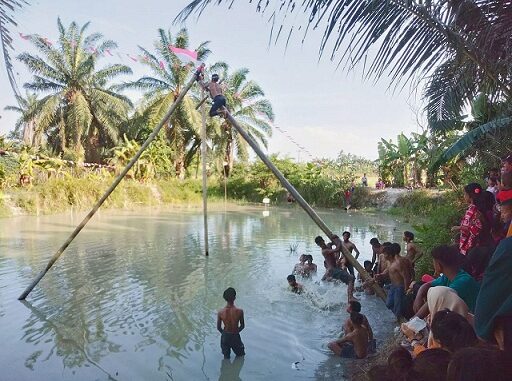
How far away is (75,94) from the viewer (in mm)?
34531

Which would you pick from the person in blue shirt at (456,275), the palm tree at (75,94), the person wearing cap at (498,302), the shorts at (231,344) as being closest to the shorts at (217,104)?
the shorts at (231,344)

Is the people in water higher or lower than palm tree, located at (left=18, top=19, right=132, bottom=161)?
lower

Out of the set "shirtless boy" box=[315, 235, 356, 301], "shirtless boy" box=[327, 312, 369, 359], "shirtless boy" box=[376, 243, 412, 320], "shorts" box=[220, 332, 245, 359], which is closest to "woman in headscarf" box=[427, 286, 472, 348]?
"shirtless boy" box=[327, 312, 369, 359]

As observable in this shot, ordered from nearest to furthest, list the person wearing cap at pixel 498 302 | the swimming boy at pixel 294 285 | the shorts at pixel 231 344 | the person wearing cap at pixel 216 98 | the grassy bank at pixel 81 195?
1. the person wearing cap at pixel 498 302
2. the shorts at pixel 231 344
3. the person wearing cap at pixel 216 98
4. the swimming boy at pixel 294 285
5. the grassy bank at pixel 81 195

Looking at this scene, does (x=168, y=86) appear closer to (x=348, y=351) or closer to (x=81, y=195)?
(x=81, y=195)

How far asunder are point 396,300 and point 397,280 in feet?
1.26

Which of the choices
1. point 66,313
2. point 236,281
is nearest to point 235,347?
point 66,313

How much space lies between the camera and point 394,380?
2.61 m

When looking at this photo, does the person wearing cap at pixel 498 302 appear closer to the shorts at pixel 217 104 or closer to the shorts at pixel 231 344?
the shorts at pixel 231 344

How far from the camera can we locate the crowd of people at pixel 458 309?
6.07ft

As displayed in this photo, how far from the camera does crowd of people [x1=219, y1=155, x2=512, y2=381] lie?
6.07 ft

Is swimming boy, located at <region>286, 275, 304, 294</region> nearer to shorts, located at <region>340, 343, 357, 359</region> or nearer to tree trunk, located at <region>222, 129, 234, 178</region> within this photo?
shorts, located at <region>340, 343, 357, 359</region>

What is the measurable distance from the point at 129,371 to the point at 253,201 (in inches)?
1286

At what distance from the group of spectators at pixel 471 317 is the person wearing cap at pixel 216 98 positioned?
171 inches
